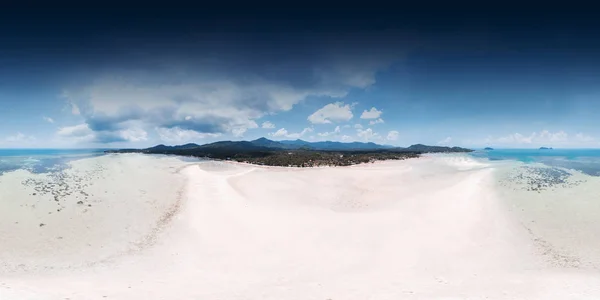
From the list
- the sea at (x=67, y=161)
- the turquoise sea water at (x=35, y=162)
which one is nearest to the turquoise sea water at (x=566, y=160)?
the sea at (x=67, y=161)

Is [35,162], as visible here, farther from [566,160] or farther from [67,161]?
[566,160]

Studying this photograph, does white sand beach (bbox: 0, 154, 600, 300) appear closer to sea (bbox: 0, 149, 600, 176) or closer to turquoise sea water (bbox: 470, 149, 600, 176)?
sea (bbox: 0, 149, 600, 176)

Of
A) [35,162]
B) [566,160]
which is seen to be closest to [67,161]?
[35,162]

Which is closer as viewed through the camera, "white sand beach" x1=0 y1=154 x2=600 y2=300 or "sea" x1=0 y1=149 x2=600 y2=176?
"white sand beach" x1=0 y1=154 x2=600 y2=300

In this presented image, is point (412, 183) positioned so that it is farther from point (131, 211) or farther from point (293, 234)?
point (131, 211)

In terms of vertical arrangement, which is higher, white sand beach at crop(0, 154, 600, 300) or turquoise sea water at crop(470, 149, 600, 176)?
turquoise sea water at crop(470, 149, 600, 176)

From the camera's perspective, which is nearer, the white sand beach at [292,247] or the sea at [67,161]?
the white sand beach at [292,247]

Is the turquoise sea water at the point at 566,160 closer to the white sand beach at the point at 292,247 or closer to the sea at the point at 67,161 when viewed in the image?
the sea at the point at 67,161

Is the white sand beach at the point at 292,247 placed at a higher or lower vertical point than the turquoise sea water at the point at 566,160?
lower

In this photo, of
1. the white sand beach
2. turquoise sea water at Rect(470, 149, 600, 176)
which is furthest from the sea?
the white sand beach
